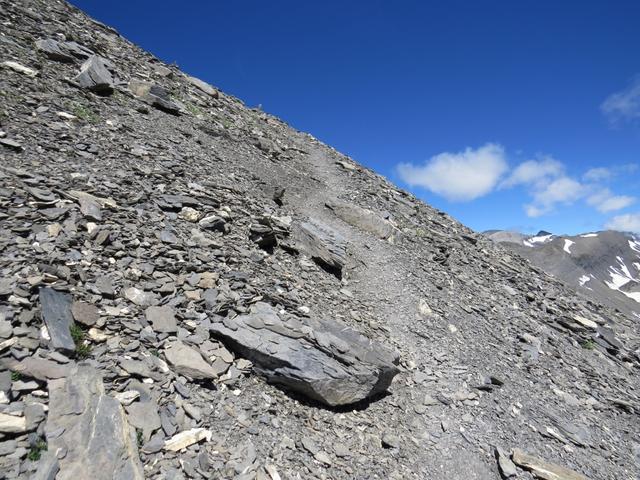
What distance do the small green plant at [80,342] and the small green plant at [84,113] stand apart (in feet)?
35.0

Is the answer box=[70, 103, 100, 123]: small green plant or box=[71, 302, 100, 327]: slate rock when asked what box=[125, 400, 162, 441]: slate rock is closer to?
box=[71, 302, 100, 327]: slate rock

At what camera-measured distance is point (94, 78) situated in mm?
16109

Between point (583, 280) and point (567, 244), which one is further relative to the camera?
point (567, 244)

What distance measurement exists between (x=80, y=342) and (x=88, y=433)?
1905 mm

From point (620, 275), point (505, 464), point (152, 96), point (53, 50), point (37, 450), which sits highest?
point (620, 275)

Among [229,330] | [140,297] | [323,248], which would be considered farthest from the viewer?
[323,248]

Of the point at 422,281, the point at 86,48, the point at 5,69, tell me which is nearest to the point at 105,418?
the point at 422,281

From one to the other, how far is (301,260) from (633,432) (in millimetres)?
13017

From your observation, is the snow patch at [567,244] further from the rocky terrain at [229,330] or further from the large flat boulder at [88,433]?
the large flat boulder at [88,433]

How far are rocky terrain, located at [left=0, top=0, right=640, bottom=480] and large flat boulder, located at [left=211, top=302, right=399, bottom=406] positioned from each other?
0.05 metres

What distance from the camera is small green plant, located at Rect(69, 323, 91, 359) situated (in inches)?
241

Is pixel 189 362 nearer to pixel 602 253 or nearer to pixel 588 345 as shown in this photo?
pixel 588 345

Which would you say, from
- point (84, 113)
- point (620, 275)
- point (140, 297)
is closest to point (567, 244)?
point (620, 275)

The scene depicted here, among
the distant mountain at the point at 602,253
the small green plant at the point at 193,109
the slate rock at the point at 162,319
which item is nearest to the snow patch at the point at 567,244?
the distant mountain at the point at 602,253
